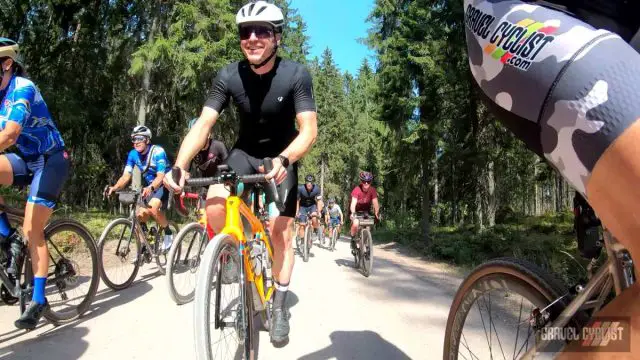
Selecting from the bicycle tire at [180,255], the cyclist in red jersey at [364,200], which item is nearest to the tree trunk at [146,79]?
the cyclist in red jersey at [364,200]

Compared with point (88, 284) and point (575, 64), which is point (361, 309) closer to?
point (88, 284)

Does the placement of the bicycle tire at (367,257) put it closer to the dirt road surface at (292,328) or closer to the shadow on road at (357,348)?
the dirt road surface at (292,328)

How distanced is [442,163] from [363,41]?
11322 mm

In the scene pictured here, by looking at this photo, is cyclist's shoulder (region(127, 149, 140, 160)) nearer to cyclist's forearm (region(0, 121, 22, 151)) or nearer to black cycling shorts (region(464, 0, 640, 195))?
cyclist's forearm (region(0, 121, 22, 151))

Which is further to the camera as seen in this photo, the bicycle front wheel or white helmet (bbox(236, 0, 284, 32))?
white helmet (bbox(236, 0, 284, 32))

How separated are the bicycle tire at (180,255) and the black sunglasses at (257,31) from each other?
8.47ft

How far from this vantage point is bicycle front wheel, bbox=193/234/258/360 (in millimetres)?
2117

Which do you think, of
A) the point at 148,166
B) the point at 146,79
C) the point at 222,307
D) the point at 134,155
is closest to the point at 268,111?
the point at 222,307

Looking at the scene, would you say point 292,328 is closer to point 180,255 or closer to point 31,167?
point 180,255

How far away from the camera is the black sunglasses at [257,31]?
315cm

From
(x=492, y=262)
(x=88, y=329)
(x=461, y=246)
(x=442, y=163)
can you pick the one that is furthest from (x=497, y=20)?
(x=442, y=163)

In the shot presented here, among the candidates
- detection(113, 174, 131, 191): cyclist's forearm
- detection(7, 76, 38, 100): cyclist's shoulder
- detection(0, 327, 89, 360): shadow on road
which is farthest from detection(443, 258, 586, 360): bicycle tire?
detection(113, 174, 131, 191): cyclist's forearm

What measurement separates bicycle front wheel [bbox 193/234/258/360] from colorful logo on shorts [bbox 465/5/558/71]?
1.74 m

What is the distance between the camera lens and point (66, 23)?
1770cm
